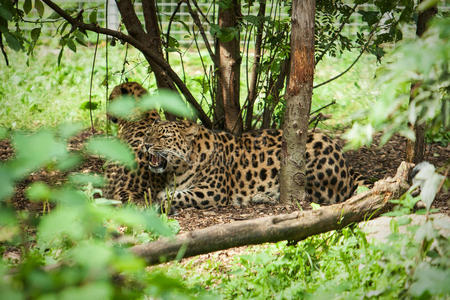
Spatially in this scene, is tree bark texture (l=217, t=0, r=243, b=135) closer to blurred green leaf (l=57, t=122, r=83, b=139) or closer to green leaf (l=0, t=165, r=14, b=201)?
blurred green leaf (l=57, t=122, r=83, b=139)

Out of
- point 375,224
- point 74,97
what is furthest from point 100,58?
point 375,224

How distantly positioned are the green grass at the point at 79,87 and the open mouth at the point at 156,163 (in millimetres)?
2330

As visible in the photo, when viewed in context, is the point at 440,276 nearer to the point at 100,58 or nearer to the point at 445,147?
the point at 445,147

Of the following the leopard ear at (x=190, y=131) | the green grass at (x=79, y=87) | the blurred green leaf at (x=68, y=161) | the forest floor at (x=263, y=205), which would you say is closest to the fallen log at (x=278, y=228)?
the blurred green leaf at (x=68, y=161)

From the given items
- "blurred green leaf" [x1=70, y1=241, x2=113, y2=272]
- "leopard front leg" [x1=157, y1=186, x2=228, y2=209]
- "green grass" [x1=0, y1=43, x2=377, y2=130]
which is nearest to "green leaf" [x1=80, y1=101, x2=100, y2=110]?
"green grass" [x1=0, y1=43, x2=377, y2=130]

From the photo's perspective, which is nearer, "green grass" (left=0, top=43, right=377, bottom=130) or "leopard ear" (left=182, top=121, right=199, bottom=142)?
"leopard ear" (left=182, top=121, right=199, bottom=142)

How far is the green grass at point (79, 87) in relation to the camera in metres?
9.00

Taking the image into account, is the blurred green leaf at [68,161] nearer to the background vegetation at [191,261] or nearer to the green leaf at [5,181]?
the background vegetation at [191,261]

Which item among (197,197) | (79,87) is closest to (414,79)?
(197,197)

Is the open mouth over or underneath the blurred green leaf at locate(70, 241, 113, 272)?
underneath

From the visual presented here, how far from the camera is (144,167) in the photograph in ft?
20.9

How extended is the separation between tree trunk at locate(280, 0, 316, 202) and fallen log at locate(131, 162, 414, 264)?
1.16m

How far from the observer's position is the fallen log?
3096 mm

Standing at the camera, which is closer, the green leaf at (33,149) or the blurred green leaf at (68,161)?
the green leaf at (33,149)
